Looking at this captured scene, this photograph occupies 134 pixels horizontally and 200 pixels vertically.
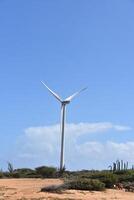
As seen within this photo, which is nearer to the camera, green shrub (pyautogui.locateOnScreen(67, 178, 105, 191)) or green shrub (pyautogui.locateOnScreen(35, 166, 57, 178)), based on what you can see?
green shrub (pyautogui.locateOnScreen(67, 178, 105, 191))

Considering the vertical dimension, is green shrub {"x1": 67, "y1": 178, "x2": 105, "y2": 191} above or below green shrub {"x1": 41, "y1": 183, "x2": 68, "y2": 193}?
above

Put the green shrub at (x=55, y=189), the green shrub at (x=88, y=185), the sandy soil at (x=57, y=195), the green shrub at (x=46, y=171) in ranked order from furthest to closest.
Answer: the green shrub at (x=46, y=171) < the green shrub at (x=88, y=185) < the green shrub at (x=55, y=189) < the sandy soil at (x=57, y=195)

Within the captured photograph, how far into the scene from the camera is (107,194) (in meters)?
32.6

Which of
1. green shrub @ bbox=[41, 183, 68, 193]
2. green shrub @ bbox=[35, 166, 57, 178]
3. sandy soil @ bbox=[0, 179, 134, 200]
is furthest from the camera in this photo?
green shrub @ bbox=[35, 166, 57, 178]

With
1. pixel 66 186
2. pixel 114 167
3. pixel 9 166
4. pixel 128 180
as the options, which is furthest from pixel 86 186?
pixel 9 166

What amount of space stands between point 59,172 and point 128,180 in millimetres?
16465

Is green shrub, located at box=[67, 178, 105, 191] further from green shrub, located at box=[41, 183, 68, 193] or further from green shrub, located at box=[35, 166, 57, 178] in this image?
green shrub, located at box=[35, 166, 57, 178]

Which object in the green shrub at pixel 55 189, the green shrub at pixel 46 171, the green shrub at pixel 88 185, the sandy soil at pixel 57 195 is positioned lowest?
the sandy soil at pixel 57 195

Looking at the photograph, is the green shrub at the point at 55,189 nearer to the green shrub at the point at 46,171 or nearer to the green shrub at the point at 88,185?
the green shrub at the point at 88,185

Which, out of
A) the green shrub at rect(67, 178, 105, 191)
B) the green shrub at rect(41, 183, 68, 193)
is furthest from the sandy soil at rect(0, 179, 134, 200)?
the green shrub at rect(67, 178, 105, 191)

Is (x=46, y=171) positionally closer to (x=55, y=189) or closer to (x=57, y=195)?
(x=55, y=189)

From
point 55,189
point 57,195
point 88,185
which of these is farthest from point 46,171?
point 57,195

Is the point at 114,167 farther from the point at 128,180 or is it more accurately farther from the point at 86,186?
the point at 86,186

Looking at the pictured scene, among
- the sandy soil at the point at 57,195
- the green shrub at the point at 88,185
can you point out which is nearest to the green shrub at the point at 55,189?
the sandy soil at the point at 57,195
